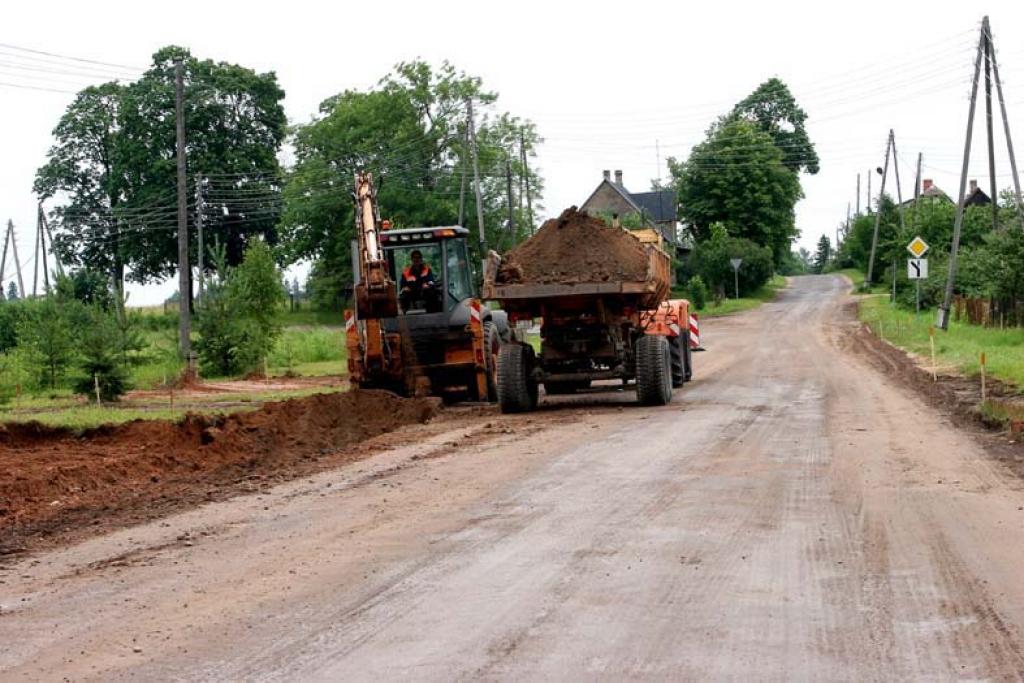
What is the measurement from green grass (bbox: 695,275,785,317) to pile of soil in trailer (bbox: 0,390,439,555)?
45722 millimetres

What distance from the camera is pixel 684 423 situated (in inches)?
637

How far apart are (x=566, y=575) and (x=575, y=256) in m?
11.6

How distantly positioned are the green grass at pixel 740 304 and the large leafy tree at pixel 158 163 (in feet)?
83.4

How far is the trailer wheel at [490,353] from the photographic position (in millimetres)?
20969

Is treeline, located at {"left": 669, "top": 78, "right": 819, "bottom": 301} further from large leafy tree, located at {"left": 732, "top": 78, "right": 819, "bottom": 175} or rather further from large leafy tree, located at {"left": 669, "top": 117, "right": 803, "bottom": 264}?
large leafy tree, located at {"left": 732, "top": 78, "right": 819, "bottom": 175}

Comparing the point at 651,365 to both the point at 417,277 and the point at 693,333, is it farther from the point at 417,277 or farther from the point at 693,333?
the point at 693,333

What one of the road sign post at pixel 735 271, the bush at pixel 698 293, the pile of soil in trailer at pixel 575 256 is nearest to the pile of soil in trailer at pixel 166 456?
the pile of soil in trailer at pixel 575 256

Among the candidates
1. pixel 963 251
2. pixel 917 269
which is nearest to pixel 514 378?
pixel 917 269

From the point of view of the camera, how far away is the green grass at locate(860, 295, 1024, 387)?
23734mm

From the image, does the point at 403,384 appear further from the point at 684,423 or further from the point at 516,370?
the point at 684,423

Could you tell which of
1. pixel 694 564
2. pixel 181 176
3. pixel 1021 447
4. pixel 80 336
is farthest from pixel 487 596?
pixel 181 176

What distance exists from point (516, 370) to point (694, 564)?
1096 cm

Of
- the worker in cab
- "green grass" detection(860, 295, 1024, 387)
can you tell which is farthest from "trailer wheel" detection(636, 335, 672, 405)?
"green grass" detection(860, 295, 1024, 387)

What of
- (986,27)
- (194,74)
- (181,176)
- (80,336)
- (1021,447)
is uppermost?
(194,74)
